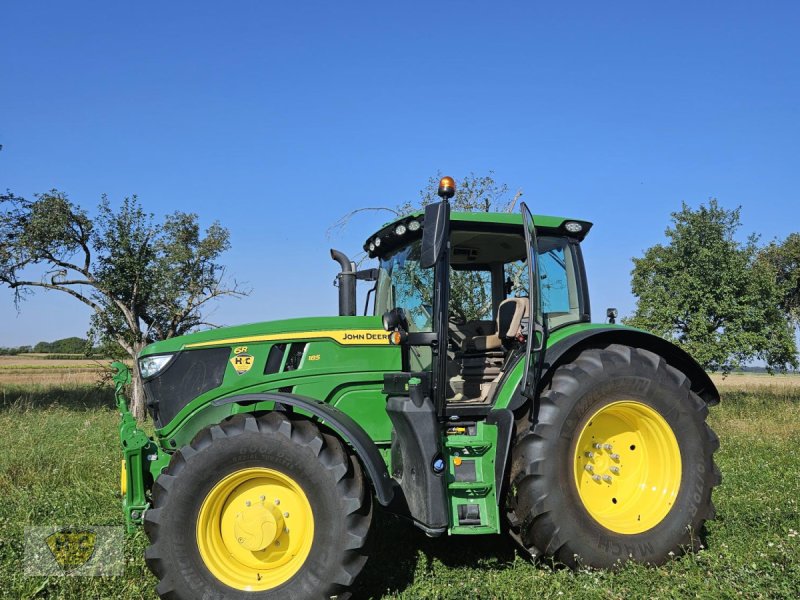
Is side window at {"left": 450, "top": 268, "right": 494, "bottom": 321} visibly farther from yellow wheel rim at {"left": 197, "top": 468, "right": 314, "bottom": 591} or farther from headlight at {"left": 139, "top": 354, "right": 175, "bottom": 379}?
headlight at {"left": 139, "top": 354, "right": 175, "bottom": 379}

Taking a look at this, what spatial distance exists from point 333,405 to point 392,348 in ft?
1.92

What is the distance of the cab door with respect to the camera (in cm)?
425

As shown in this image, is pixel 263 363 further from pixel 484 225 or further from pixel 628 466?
pixel 628 466

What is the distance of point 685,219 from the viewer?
1838 centimetres

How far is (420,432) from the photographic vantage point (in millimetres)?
4094

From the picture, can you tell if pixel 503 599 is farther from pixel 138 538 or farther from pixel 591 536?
pixel 138 538

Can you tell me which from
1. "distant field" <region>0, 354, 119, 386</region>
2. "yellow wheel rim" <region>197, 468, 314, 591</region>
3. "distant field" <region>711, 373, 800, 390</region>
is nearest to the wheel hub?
"yellow wheel rim" <region>197, 468, 314, 591</region>

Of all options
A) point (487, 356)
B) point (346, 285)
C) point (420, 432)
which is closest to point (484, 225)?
point (487, 356)

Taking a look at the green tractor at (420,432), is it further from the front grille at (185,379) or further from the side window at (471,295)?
the side window at (471,295)

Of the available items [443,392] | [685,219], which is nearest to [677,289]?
[685,219]

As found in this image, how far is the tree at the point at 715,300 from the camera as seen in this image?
56.5 ft

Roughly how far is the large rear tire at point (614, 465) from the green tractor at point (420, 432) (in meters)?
0.01

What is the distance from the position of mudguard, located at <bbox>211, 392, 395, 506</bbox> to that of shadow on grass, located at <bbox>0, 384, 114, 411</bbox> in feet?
49.6

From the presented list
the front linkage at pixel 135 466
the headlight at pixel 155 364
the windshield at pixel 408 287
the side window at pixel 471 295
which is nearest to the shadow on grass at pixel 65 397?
the headlight at pixel 155 364
